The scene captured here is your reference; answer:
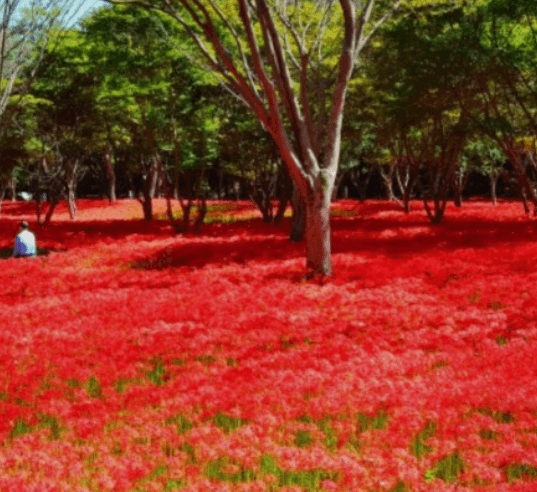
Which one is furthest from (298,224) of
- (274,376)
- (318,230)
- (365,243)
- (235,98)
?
(274,376)

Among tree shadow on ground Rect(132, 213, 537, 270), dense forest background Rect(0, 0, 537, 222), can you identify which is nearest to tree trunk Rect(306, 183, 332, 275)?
tree shadow on ground Rect(132, 213, 537, 270)

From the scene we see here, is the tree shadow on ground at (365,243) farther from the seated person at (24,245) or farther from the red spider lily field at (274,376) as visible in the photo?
the seated person at (24,245)

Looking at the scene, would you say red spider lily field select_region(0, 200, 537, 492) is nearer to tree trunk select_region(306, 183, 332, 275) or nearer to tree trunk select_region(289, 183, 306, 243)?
tree trunk select_region(306, 183, 332, 275)

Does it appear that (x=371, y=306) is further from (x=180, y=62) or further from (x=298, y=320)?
(x=180, y=62)

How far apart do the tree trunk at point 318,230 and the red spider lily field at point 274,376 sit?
57 cm

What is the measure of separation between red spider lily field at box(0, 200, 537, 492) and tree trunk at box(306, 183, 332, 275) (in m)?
0.57

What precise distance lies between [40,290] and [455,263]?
10.6 metres

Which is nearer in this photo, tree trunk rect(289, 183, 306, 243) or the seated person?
the seated person

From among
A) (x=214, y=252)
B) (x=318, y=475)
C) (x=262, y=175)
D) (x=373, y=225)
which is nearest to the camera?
(x=318, y=475)

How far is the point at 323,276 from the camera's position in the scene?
16.9 meters

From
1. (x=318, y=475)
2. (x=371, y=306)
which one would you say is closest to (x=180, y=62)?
(x=371, y=306)

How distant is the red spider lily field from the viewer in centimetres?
617

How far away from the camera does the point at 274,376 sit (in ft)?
29.6

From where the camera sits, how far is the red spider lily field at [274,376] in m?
6.17
